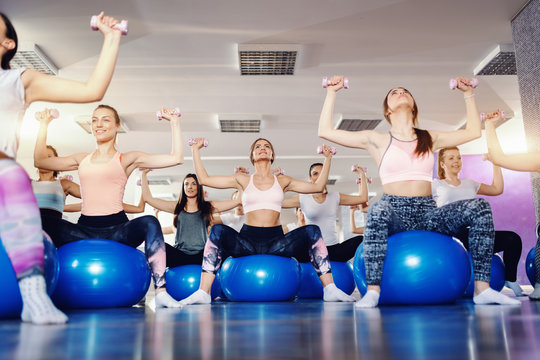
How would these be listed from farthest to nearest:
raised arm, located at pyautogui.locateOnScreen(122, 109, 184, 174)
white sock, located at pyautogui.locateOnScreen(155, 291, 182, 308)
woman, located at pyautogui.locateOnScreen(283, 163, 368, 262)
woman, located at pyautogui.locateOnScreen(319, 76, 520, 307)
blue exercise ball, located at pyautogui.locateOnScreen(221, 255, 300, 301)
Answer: woman, located at pyautogui.locateOnScreen(283, 163, 368, 262) < blue exercise ball, located at pyautogui.locateOnScreen(221, 255, 300, 301) < raised arm, located at pyautogui.locateOnScreen(122, 109, 184, 174) < white sock, located at pyautogui.locateOnScreen(155, 291, 182, 308) < woman, located at pyautogui.locateOnScreen(319, 76, 520, 307)

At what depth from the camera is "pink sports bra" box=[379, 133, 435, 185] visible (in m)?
2.92

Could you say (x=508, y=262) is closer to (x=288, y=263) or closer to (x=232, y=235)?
(x=288, y=263)

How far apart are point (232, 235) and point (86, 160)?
1.26 meters

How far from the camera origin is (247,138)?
9.40 meters

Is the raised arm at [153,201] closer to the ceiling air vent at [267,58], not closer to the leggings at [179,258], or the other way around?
the leggings at [179,258]

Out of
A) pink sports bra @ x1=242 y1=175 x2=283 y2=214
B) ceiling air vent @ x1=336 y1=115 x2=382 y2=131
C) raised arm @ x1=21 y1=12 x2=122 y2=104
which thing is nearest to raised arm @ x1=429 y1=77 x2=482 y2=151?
pink sports bra @ x1=242 y1=175 x2=283 y2=214

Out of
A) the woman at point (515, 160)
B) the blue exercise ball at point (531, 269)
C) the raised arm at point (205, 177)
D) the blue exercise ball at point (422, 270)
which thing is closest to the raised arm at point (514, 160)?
the woman at point (515, 160)

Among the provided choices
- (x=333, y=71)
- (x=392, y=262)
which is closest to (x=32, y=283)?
(x=392, y=262)

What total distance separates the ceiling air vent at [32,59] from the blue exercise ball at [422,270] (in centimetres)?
466

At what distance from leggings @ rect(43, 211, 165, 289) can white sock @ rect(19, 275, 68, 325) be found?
1228 mm

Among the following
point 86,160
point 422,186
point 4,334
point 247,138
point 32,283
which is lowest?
point 4,334

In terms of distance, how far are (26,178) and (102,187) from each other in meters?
1.37

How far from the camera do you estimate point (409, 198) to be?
9.46ft

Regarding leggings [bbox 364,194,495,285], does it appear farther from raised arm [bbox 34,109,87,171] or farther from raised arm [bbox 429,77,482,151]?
raised arm [bbox 34,109,87,171]
